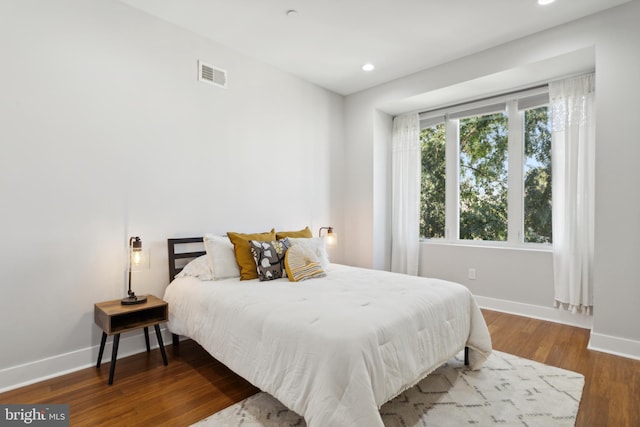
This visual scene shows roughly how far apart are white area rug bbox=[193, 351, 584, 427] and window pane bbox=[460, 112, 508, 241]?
196 centimetres

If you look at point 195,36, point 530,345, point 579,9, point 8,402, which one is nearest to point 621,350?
point 530,345

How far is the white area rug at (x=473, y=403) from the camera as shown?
184cm

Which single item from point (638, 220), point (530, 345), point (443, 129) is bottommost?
point (530, 345)

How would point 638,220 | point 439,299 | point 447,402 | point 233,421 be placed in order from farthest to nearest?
point 638,220 < point 439,299 < point 447,402 < point 233,421

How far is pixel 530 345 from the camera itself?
9.55 ft

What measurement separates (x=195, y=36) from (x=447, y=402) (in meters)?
3.63

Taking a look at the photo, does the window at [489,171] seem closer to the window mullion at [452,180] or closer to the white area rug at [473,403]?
the window mullion at [452,180]

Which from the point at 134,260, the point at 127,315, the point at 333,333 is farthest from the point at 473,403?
the point at 134,260

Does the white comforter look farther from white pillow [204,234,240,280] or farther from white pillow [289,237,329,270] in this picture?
white pillow [289,237,329,270]

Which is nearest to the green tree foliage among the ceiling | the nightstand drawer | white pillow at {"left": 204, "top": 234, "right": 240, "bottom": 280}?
the ceiling

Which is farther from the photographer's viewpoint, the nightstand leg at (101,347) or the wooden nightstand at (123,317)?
the nightstand leg at (101,347)

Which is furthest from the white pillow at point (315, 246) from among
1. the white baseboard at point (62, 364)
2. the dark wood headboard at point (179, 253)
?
the white baseboard at point (62, 364)

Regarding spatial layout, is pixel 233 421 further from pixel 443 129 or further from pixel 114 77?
pixel 443 129

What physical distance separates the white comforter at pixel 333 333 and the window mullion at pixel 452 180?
2.00m
